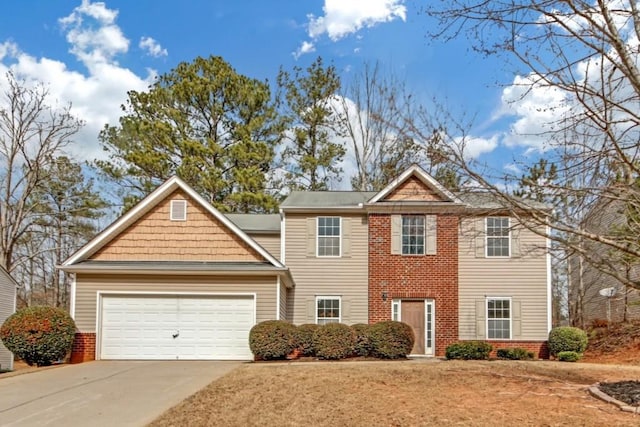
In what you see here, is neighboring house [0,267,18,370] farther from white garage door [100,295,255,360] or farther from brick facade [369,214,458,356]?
brick facade [369,214,458,356]

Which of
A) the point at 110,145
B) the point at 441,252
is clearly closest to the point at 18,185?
the point at 110,145

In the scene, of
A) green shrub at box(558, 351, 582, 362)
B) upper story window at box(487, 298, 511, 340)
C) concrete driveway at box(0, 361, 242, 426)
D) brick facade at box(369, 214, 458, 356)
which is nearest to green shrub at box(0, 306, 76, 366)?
Result: concrete driveway at box(0, 361, 242, 426)

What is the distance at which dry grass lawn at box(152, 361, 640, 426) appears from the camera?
8398 mm

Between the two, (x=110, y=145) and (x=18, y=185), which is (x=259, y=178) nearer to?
(x=110, y=145)

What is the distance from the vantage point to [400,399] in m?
9.71

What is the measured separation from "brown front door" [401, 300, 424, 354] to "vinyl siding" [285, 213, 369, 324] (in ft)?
4.30

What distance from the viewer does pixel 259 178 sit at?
30219 millimetres

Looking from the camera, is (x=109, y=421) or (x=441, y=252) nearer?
(x=109, y=421)

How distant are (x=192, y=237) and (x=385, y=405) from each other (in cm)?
1120

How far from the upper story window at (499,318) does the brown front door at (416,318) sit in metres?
2.24

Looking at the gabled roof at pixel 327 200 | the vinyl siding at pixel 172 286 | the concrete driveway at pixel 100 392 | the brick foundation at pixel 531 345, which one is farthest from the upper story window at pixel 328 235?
the concrete driveway at pixel 100 392

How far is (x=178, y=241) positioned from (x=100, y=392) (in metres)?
8.07

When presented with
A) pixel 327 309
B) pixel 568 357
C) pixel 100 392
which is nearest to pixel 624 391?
pixel 100 392

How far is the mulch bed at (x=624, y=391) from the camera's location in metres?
9.09
